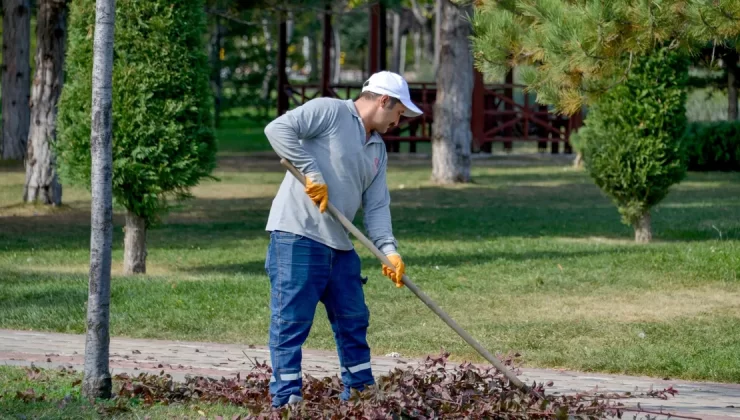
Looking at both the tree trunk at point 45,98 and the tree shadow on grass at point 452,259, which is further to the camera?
the tree trunk at point 45,98

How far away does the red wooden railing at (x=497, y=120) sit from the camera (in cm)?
2706

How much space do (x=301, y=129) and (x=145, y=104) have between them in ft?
17.2

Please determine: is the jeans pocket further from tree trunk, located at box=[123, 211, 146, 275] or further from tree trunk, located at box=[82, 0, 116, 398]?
tree trunk, located at box=[123, 211, 146, 275]

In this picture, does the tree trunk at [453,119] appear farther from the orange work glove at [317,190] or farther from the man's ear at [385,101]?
the orange work glove at [317,190]

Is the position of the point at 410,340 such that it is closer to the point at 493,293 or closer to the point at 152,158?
the point at 493,293

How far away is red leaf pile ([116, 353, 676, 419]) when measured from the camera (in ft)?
17.1

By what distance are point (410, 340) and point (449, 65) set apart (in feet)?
44.0

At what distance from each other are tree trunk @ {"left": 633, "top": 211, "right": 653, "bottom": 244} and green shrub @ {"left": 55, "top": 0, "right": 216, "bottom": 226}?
5.30m

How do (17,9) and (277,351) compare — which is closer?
(277,351)

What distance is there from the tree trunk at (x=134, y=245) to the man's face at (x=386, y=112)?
5495mm

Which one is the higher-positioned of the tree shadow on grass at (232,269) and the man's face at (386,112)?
the man's face at (386,112)

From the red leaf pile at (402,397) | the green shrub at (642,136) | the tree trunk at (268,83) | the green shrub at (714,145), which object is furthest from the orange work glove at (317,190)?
the tree trunk at (268,83)

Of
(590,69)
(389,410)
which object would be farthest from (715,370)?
(389,410)

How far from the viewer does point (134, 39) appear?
10.3 m
